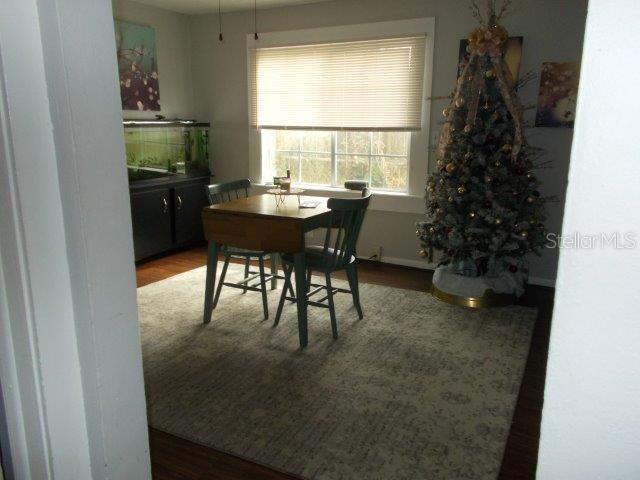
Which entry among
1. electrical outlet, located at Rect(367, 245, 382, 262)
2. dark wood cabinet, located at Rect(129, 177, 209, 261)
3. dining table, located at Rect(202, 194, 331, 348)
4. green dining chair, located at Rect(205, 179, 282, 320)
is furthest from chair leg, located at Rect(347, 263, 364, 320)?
dark wood cabinet, located at Rect(129, 177, 209, 261)

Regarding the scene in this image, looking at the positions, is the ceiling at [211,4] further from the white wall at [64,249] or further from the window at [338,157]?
the white wall at [64,249]

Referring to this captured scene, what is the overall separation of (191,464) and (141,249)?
2.88 meters

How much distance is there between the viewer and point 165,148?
466 centimetres

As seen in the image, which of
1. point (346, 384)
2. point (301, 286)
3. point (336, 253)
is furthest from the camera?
point (336, 253)

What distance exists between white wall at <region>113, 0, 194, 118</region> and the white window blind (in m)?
0.82

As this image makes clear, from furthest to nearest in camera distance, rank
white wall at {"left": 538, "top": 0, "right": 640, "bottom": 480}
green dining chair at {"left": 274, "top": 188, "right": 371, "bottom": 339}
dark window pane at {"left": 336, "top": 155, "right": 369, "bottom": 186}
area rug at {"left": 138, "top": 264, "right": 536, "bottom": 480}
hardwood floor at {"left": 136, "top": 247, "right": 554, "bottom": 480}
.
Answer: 1. dark window pane at {"left": 336, "top": 155, "right": 369, "bottom": 186}
2. green dining chair at {"left": 274, "top": 188, "right": 371, "bottom": 339}
3. area rug at {"left": 138, "top": 264, "right": 536, "bottom": 480}
4. hardwood floor at {"left": 136, "top": 247, "right": 554, "bottom": 480}
5. white wall at {"left": 538, "top": 0, "right": 640, "bottom": 480}

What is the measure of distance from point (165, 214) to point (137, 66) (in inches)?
55.6

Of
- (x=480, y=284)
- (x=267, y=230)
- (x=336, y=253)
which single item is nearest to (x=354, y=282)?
(x=336, y=253)

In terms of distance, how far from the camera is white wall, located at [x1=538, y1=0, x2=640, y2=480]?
18.0 inches

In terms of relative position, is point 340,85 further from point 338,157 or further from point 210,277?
point 210,277

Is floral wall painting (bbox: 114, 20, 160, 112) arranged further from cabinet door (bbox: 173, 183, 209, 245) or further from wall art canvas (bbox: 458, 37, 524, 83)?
wall art canvas (bbox: 458, 37, 524, 83)

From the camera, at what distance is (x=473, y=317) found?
333 centimetres

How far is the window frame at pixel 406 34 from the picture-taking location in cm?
406

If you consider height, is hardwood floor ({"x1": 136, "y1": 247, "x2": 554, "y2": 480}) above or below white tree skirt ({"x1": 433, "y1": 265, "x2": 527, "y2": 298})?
below
